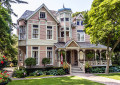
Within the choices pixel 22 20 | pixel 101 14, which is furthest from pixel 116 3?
pixel 22 20

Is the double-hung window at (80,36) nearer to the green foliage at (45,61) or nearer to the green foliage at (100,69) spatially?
the green foliage at (100,69)

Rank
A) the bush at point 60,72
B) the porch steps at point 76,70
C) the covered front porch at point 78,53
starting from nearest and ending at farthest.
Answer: the bush at point 60,72 < the porch steps at point 76,70 < the covered front porch at point 78,53

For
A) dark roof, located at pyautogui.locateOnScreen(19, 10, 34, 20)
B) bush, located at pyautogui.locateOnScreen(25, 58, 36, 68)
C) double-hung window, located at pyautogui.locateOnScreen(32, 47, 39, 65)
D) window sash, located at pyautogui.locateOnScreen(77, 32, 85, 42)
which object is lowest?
bush, located at pyautogui.locateOnScreen(25, 58, 36, 68)

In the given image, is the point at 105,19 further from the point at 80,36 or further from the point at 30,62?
the point at 30,62

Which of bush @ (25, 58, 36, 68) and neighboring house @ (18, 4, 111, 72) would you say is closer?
bush @ (25, 58, 36, 68)

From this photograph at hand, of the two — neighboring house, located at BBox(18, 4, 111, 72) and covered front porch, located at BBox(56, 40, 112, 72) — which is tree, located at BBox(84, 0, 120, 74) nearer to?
covered front porch, located at BBox(56, 40, 112, 72)

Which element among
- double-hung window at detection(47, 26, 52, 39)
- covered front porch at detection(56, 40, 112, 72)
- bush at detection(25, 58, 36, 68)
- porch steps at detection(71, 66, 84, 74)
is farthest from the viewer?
double-hung window at detection(47, 26, 52, 39)

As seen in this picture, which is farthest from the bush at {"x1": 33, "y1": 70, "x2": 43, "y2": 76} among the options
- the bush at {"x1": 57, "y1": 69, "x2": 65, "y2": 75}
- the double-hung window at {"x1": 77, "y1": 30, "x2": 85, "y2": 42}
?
the double-hung window at {"x1": 77, "y1": 30, "x2": 85, "y2": 42}

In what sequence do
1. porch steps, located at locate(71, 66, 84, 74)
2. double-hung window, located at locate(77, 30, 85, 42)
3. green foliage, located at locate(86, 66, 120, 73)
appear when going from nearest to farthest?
1. porch steps, located at locate(71, 66, 84, 74)
2. green foliage, located at locate(86, 66, 120, 73)
3. double-hung window, located at locate(77, 30, 85, 42)

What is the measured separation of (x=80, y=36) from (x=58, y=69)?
29.4 feet

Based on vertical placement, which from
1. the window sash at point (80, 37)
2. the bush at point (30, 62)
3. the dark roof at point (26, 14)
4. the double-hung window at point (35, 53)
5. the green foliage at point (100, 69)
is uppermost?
the dark roof at point (26, 14)

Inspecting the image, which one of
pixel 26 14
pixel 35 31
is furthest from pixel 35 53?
pixel 26 14

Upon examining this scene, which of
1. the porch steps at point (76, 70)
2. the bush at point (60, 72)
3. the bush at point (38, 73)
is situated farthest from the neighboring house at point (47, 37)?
the bush at point (38, 73)

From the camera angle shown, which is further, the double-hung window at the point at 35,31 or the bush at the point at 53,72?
the double-hung window at the point at 35,31
